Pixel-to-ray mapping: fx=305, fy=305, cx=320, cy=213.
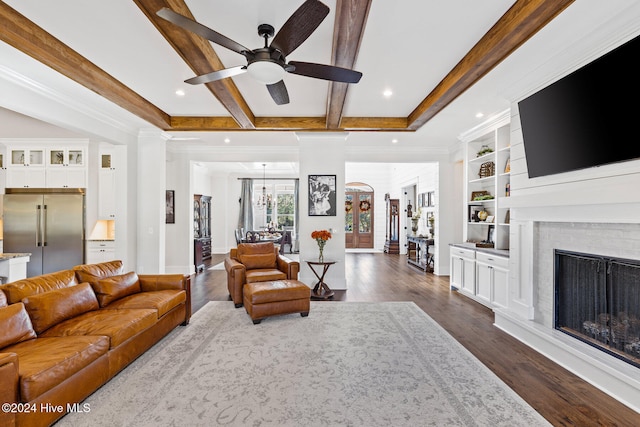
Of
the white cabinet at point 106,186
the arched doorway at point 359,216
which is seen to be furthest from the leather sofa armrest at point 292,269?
the arched doorway at point 359,216

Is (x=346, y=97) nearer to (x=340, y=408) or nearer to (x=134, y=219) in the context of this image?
(x=340, y=408)

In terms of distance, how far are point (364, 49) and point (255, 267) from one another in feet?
11.4

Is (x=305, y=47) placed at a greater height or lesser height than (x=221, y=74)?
greater

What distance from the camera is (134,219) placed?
5211mm

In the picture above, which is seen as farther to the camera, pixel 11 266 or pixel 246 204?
pixel 246 204

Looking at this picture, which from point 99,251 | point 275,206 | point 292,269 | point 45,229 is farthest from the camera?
point 275,206

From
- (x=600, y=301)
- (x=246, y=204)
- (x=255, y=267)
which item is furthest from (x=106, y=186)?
(x=600, y=301)

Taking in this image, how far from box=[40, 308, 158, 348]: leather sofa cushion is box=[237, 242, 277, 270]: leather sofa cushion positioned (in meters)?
2.00

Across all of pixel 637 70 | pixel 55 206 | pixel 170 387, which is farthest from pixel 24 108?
pixel 637 70

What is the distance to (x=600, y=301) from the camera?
2650 millimetres

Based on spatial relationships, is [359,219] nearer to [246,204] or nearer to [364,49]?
[246,204]

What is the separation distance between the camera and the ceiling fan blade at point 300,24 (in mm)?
1832

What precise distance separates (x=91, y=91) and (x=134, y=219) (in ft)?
7.37

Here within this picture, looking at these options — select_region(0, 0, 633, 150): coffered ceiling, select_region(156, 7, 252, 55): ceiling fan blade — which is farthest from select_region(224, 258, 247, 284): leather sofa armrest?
select_region(156, 7, 252, 55): ceiling fan blade
